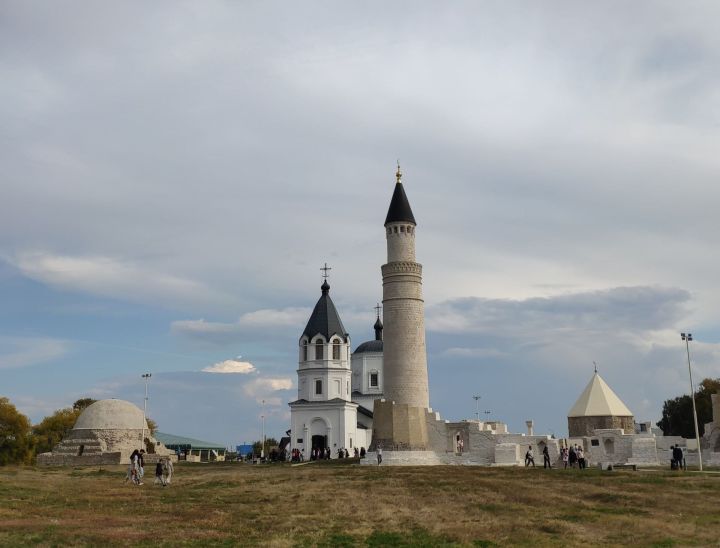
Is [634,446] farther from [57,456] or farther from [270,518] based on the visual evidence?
[57,456]

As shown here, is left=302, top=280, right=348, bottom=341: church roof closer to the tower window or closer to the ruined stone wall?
the tower window

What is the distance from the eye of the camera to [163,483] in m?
33.1

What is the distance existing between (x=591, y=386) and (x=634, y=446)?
1297 centimetres

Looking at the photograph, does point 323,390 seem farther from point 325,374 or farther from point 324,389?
point 325,374

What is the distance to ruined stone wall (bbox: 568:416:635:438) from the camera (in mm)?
57781

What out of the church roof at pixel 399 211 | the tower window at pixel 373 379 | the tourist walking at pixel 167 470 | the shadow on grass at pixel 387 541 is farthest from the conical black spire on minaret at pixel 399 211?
the shadow on grass at pixel 387 541

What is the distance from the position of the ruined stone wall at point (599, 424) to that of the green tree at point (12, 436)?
54.2m

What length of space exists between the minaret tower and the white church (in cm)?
1664

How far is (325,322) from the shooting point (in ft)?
231

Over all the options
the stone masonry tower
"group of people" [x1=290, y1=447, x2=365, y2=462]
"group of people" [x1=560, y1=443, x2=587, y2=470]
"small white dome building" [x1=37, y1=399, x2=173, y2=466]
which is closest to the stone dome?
"small white dome building" [x1=37, y1=399, x2=173, y2=466]

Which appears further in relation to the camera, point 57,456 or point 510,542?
Answer: point 57,456

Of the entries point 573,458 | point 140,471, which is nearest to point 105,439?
point 140,471

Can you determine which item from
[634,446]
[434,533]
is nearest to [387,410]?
[634,446]

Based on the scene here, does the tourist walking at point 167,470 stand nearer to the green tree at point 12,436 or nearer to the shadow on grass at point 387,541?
the shadow on grass at point 387,541
